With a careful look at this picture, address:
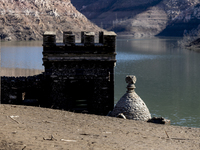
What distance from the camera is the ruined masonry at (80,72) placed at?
14.6 m

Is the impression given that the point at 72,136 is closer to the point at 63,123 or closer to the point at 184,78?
the point at 63,123

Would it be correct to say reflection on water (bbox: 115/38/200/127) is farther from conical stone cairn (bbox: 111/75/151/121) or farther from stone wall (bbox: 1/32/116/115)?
conical stone cairn (bbox: 111/75/151/121)

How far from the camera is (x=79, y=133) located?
933 centimetres

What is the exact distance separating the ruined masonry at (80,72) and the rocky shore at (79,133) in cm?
244

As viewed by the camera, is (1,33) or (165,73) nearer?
(165,73)

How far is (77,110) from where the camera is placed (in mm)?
14867

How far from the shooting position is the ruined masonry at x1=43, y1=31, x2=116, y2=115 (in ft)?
48.1

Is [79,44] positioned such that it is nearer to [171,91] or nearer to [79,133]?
[79,133]

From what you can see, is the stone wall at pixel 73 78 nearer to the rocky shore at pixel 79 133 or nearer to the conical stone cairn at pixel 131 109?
the conical stone cairn at pixel 131 109

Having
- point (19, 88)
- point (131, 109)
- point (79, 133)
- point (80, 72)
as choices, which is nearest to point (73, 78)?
point (80, 72)

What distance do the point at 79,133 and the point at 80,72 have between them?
5.75 metres

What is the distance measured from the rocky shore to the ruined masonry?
2437 millimetres

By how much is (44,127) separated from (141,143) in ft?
9.31

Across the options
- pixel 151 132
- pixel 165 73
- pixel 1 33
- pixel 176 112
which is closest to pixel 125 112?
pixel 151 132
